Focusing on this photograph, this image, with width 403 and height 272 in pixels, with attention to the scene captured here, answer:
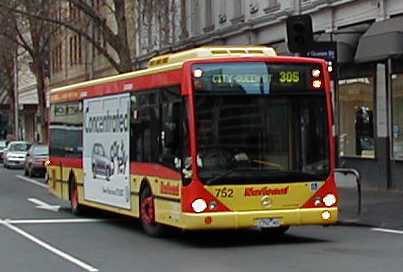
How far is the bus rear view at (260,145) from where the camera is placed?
594 inches

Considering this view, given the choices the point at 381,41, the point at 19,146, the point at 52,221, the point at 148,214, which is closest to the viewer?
the point at 148,214

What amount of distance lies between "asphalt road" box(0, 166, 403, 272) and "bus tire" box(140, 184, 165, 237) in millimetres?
182

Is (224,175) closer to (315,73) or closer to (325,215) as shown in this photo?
(325,215)

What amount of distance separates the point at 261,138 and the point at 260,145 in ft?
0.42

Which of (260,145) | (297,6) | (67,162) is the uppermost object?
(297,6)

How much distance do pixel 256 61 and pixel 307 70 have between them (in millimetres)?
863

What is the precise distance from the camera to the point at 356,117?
93.9ft

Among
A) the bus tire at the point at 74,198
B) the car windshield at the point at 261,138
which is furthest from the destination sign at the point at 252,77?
the bus tire at the point at 74,198

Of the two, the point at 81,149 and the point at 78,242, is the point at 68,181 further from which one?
the point at 78,242

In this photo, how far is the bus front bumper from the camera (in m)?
15.0

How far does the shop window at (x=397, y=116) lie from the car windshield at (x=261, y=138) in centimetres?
1079

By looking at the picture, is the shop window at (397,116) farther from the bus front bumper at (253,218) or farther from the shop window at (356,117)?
the bus front bumper at (253,218)

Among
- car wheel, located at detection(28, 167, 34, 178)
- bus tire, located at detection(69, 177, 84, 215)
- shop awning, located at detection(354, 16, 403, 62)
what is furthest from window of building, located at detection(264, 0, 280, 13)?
car wheel, located at detection(28, 167, 34, 178)

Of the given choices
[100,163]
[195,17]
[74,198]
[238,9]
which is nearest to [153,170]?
[100,163]
